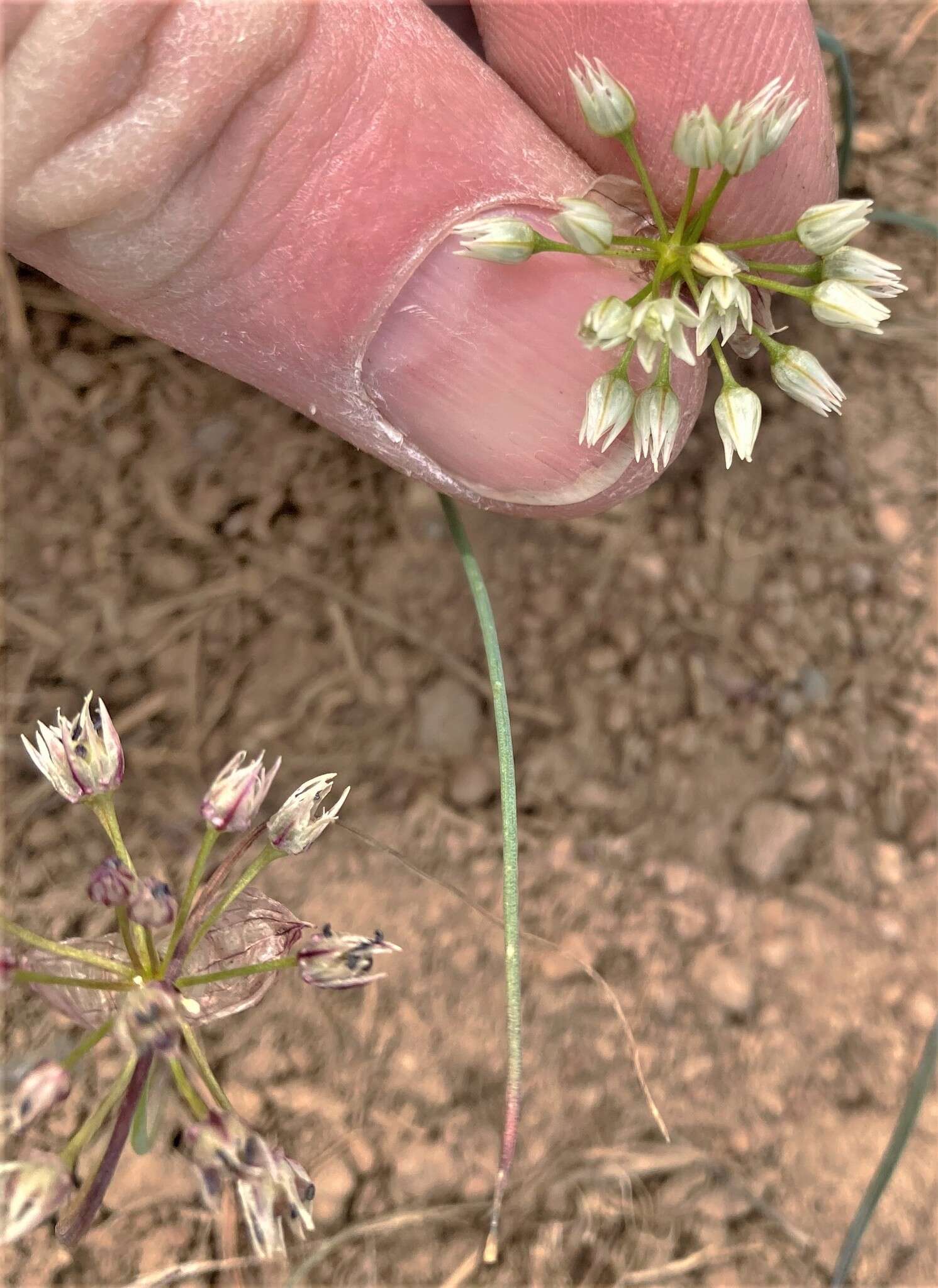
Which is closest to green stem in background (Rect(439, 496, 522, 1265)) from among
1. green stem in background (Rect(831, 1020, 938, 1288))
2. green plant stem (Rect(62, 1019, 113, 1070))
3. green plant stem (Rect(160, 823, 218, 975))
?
green plant stem (Rect(160, 823, 218, 975))

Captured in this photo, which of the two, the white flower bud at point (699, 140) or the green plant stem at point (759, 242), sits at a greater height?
the white flower bud at point (699, 140)

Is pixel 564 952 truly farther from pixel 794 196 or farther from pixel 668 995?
pixel 794 196

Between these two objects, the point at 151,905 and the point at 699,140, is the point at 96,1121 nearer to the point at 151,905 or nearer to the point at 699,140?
the point at 151,905

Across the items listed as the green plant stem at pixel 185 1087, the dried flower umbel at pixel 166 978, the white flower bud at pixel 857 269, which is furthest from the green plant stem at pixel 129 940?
the white flower bud at pixel 857 269

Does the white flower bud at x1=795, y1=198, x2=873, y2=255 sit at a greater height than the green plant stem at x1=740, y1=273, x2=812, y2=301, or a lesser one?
greater

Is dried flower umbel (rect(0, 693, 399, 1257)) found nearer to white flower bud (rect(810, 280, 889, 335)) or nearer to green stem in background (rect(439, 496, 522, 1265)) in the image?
green stem in background (rect(439, 496, 522, 1265))

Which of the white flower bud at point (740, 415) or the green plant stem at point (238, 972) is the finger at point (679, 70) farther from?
the green plant stem at point (238, 972)

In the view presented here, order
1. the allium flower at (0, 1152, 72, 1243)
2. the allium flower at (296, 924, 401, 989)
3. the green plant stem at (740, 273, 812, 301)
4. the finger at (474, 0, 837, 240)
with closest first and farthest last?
the allium flower at (0, 1152, 72, 1243) → the allium flower at (296, 924, 401, 989) → the green plant stem at (740, 273, 812, 301) → the finger at (474, 0, 837, 240)
